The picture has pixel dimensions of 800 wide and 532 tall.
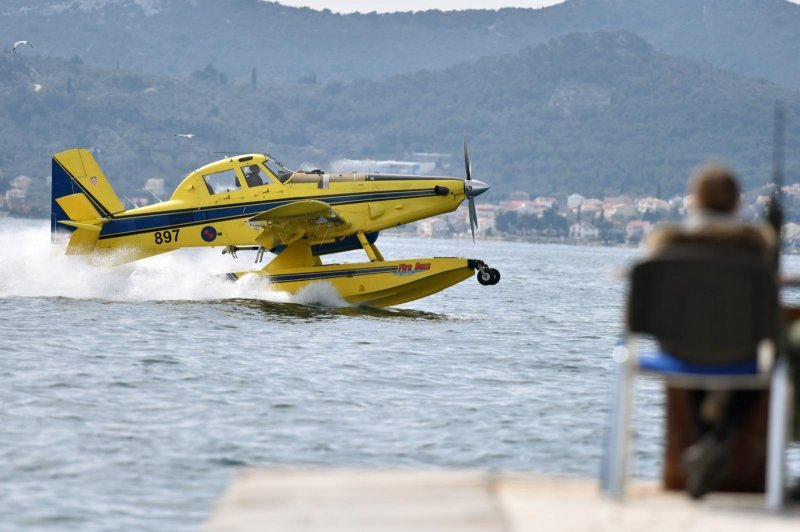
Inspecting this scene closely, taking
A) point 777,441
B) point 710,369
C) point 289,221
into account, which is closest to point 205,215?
point 289,221

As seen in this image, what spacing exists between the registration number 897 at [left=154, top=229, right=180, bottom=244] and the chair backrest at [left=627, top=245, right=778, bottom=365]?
69.3ft

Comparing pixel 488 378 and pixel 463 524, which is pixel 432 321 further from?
pixel 463 524

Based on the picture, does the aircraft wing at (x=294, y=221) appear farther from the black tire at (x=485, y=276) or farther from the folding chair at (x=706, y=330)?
the folding chair at (x=706, y=330)

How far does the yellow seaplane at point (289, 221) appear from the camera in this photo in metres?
25.0

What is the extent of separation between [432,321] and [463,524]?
19.9m

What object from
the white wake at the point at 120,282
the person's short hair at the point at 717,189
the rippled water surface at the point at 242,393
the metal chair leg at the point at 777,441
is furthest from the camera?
the white wake at the point at 120,282

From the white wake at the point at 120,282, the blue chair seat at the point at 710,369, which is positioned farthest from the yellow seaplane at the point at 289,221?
the blue chair seat at the point at 710,369

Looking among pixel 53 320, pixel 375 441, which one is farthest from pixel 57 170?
pixel 375 441

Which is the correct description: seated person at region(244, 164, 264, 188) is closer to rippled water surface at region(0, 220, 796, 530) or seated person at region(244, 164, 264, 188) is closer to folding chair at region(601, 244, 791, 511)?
rippled water surface at region(0, 220, 796, 530)

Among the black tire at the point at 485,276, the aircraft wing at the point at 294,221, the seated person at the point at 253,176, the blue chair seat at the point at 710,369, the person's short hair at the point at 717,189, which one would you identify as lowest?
the black tire at the point at 485,276

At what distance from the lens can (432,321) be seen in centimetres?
2506

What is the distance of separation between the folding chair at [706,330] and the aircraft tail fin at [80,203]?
2208 cm

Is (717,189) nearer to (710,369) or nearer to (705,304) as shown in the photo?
(705,304)

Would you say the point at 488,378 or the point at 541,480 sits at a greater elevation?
the point at 541,480
